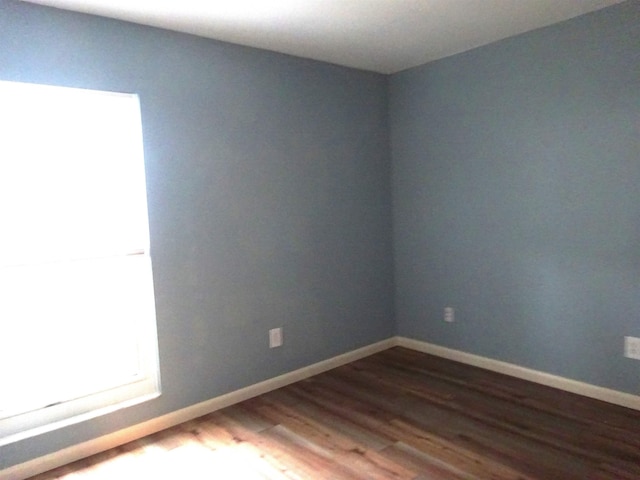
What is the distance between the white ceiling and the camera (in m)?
2.46

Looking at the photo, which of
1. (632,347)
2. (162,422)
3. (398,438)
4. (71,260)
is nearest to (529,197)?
(632,347)

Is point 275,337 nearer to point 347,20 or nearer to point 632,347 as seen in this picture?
point 347,20

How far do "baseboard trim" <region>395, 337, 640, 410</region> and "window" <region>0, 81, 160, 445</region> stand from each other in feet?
6.87

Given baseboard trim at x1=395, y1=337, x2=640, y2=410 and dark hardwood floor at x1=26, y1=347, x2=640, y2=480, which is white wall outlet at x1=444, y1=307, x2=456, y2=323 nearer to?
baseboard trim at x1=395, y1=337, x2=640, y2=410

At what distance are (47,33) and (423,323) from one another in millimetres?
3146

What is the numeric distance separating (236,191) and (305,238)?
641 millimetres

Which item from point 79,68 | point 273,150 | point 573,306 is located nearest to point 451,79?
point 273,150

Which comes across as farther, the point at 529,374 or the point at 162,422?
the point at 529,374

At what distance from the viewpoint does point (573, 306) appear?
9.99ft

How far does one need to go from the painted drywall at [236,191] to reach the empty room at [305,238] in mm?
15

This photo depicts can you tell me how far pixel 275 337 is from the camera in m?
3.34

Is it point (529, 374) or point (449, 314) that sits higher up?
point (449, 314)

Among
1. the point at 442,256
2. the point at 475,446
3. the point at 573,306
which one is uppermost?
the point at 442,256

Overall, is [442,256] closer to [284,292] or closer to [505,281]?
[505,281]
